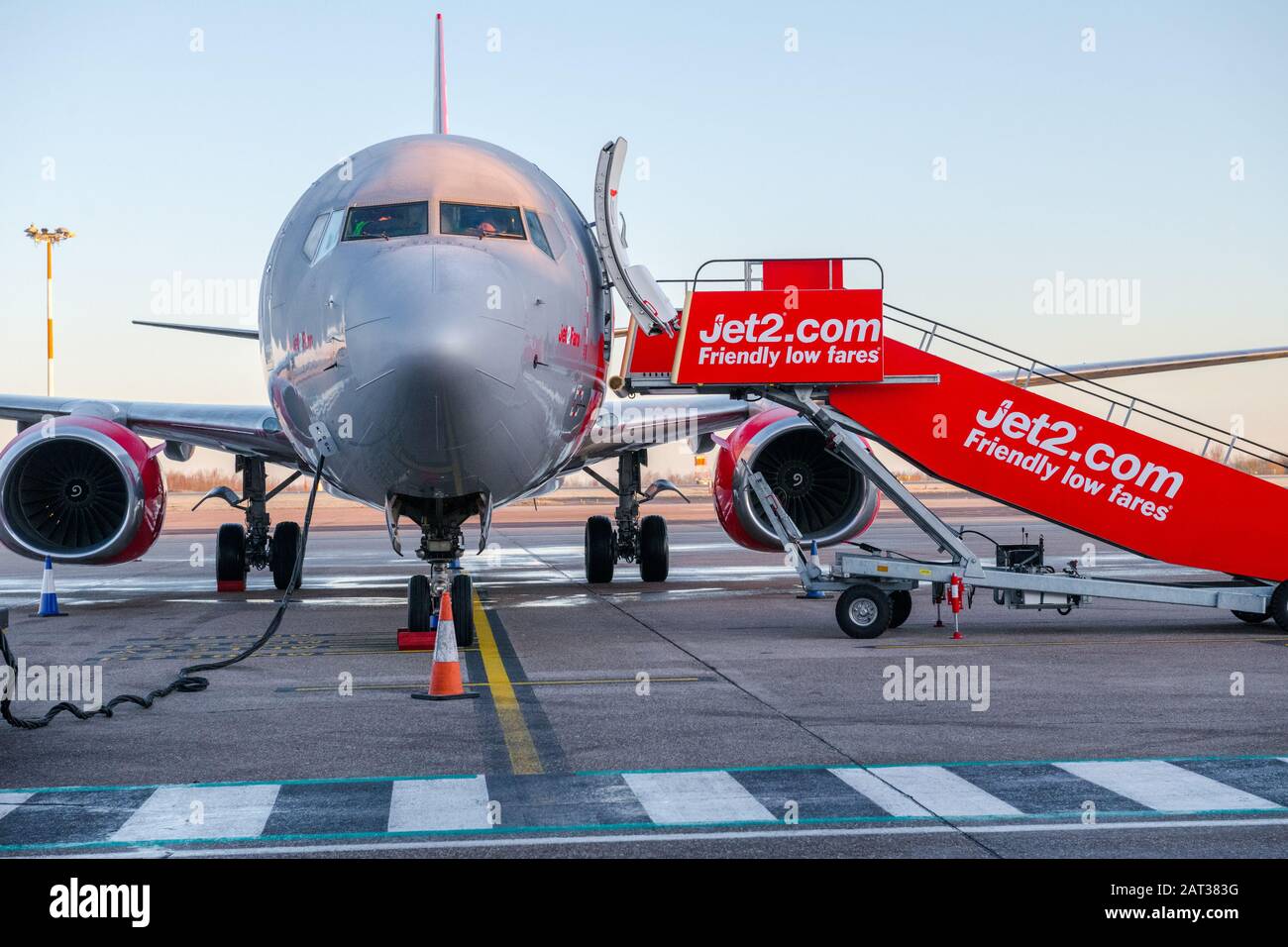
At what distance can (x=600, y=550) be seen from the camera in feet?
66.9

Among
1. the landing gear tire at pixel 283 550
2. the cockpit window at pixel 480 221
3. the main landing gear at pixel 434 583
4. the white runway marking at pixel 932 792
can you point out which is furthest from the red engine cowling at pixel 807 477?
the white runway marking at pixel 932 792

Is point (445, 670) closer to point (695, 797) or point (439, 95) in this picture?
point (695, 797)

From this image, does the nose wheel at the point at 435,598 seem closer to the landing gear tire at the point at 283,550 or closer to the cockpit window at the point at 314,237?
the cockpit window at the point at 314,237

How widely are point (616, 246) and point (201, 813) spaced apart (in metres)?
7.45

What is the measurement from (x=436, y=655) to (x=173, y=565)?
20799mm

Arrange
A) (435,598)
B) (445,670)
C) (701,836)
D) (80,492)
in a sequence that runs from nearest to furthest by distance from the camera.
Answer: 1. (701,836)
2. (445,670)
3. (435,598)
4. (80,492)

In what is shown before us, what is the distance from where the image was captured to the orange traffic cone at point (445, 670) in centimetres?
925

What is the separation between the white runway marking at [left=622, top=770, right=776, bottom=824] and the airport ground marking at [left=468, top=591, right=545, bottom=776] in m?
0.60

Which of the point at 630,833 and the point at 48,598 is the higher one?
the point at 630,833

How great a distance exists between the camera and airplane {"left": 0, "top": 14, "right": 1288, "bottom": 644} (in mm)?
10219

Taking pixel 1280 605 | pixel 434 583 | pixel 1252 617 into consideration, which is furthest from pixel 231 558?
pixel 1280 605

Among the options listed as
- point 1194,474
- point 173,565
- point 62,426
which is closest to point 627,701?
point 1194,474

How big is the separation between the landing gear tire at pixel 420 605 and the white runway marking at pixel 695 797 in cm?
605
